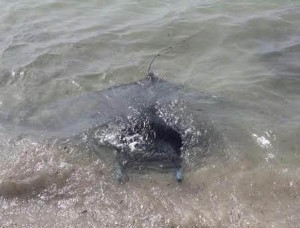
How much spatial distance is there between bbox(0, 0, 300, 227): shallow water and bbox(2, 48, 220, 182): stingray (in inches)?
A: 5.7

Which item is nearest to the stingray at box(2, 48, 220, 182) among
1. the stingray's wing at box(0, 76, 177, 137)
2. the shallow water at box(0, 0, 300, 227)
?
the stingray's wing at box(0, 76, 177, 137)

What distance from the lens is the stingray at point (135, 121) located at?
519cm

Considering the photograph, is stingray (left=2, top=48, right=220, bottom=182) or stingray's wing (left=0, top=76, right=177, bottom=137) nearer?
stingray (left=2, top=48, right=220, bottom=182)

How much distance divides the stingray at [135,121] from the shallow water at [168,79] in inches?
5.7

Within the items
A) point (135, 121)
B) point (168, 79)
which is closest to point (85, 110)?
point (135, 121)

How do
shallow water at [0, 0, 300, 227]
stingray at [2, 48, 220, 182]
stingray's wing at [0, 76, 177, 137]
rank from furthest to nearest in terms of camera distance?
stingray's wing at [0, 76, 177, 137], stingray at [2, 48, 220, 182], shallow water at [0, 0, 300, 227]

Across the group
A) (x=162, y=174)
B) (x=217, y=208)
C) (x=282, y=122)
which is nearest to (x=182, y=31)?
(x=282, y=122)

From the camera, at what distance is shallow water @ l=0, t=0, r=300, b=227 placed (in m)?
4.51

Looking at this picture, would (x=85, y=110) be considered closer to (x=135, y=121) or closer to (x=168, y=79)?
(x=135, y=121)

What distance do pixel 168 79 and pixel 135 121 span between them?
1596 millimetres

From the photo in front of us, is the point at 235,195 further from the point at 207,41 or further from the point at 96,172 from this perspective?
the point at 207,41

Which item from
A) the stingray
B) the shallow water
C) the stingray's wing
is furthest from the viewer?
the stingray's wing

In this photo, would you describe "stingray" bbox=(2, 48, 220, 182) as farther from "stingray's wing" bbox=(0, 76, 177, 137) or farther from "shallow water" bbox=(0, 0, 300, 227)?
"shallow water" bbox=(0, 0, 300, 227)

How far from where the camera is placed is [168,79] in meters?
6.88
